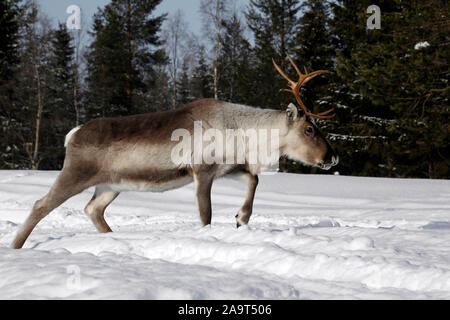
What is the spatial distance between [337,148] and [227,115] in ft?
46.8

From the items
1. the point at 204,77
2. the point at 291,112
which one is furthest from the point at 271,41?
the point at 291,112

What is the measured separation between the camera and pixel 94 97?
24203 mm

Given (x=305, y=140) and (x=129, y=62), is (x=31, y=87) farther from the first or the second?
(x=305, y=140)

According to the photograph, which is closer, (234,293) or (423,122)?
(234,293)

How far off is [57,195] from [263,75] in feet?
61.6

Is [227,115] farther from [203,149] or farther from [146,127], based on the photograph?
[146,127]

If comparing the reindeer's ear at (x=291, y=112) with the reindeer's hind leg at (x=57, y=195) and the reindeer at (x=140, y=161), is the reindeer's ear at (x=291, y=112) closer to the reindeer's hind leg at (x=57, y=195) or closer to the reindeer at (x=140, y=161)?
the reindeer at (x=140, y=161)

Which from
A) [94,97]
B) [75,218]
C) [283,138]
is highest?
[94,97]

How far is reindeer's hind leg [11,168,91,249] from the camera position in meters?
4.91

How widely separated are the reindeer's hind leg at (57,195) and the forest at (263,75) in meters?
10.7

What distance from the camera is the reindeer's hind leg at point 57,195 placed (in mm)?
4914

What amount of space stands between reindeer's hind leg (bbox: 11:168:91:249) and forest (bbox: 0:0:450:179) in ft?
35.0

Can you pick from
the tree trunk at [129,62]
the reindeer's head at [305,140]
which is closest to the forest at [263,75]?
the tree trunk at [129,62]
